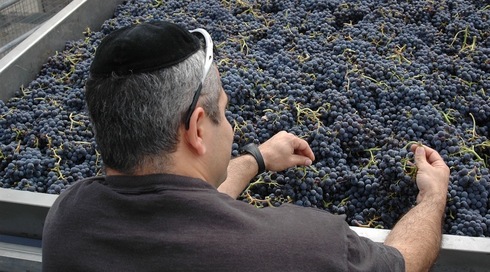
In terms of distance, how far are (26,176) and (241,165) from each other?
821mm

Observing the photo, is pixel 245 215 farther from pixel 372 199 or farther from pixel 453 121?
pixel 453 121

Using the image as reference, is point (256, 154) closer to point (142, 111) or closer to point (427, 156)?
point (427, 156)

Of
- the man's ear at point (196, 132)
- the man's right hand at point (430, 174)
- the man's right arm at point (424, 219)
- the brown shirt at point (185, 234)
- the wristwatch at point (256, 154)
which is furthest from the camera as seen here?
the wristwatch at point (256, 154)

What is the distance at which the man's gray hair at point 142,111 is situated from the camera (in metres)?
1.14

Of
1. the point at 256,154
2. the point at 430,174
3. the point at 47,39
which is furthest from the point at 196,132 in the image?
the point at 47,39

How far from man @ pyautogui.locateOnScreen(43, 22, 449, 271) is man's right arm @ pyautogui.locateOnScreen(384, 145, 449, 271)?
0.12 metres

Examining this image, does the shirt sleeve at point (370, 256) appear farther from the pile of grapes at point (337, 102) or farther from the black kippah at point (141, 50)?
the black kippah at point (141, 50)

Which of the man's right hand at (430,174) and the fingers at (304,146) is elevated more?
the man's right hand at (430,174)

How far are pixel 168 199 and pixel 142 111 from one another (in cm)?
19

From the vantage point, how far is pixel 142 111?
114 cm

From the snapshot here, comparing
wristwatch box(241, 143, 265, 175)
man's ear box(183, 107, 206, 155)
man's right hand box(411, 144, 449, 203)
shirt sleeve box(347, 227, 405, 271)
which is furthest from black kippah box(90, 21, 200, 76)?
man's right hand box(411, 144, 449, 203)

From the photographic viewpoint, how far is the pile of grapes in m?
1.81

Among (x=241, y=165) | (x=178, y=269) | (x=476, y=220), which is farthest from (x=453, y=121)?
(x=178, y=269)

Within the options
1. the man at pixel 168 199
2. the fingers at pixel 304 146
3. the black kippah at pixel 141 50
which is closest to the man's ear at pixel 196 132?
the man at pixel 168 199
